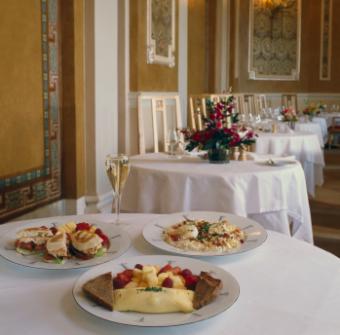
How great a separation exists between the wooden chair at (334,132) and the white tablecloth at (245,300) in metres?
7.96

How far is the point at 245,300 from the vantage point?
876 millimetres

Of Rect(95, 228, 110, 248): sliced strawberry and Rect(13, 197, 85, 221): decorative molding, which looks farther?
Rect(13, 197, 85, 221): decorative molding

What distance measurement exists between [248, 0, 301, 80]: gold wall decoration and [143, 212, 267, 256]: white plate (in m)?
9.12

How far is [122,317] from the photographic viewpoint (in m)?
0.76

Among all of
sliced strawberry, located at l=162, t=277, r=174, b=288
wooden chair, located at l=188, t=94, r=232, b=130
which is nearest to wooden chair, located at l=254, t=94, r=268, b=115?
wooden chair, located at l=188, t=94, r=232, b=130

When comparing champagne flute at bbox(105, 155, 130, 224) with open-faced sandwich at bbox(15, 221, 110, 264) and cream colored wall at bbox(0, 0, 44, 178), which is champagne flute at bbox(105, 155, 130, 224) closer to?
open-faced sandwich at bbox(15, 221, 110, 264)

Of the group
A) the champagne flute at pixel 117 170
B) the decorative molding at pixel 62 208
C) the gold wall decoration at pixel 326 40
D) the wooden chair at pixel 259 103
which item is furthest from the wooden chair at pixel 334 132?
the champagne flute at pixel 117 170

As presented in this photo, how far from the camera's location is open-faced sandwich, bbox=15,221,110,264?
990mm

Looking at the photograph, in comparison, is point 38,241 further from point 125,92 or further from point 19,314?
point 125,92

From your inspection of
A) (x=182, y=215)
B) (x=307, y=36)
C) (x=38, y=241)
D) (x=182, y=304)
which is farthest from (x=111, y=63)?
(x=307, y=36)

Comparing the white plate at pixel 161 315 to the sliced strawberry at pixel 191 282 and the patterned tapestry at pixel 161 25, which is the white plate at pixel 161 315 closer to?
the sliced strawberry at pixel 191 282

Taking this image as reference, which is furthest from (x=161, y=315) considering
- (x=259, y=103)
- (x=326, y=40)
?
(x=326, y=40)

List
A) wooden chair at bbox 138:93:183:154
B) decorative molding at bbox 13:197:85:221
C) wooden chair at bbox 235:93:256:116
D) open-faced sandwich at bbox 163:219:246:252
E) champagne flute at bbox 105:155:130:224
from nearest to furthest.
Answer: open-faced sandwich at bbox 163:219:246:252 < champagne flute at bbox 105:155:130:224 < decorative molding at bbox 13:197:85:221 < wooden chair at bbox 138:93:183:154 < wooden chair at bbox 235:93:256:116

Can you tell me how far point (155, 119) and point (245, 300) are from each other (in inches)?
130
